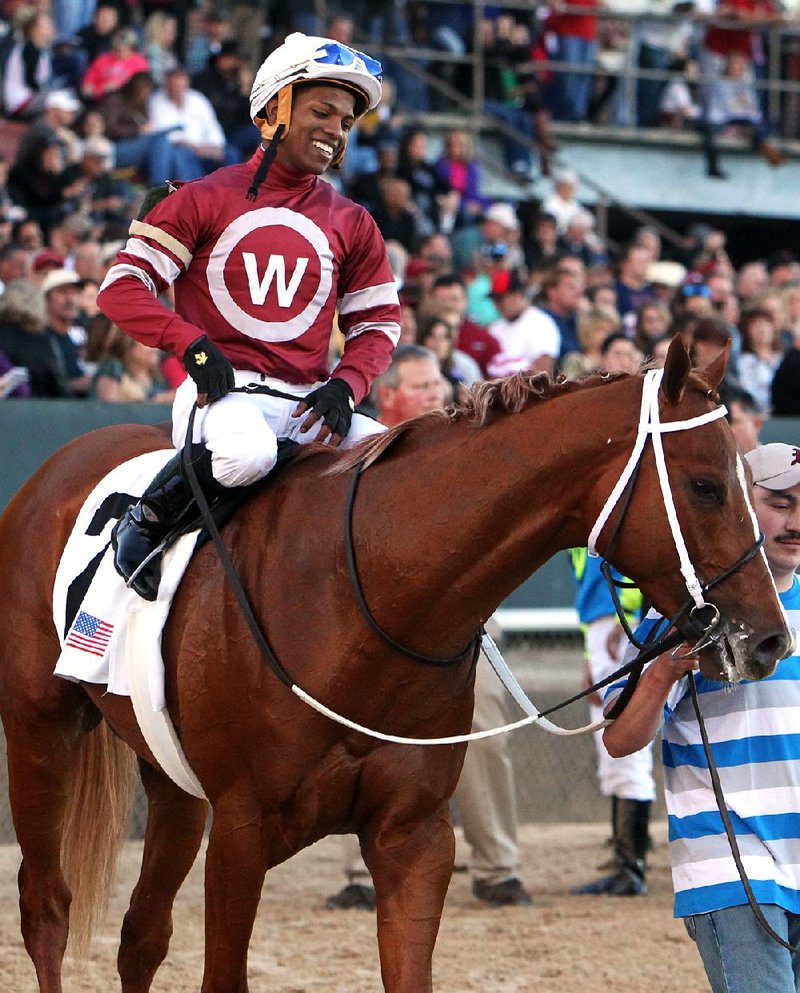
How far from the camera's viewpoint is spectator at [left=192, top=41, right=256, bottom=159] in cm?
1245

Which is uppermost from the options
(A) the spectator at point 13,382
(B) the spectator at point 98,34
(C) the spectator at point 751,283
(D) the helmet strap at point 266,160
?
(B) the spectator at point 98,34

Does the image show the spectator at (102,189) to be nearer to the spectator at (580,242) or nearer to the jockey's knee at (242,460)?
the spectator at (580,242)

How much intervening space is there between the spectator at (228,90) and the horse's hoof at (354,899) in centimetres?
708

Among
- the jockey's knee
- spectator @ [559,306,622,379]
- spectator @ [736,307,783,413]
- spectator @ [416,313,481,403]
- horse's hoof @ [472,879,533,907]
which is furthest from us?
spectator @ [736,307,783,413]

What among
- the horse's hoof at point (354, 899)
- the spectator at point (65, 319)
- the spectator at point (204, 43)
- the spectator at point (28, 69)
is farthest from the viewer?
the spectator at point (204, 43)

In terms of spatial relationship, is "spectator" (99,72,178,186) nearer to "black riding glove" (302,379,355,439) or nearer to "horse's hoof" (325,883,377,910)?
"horse's hoof" (325,883,377,910)

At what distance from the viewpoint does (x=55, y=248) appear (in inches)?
394

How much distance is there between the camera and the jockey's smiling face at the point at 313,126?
13.1 ft

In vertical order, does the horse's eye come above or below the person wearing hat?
above

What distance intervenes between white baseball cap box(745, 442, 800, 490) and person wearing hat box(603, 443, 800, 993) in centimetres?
5

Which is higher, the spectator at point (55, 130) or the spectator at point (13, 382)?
the spectator at point (55, 130)

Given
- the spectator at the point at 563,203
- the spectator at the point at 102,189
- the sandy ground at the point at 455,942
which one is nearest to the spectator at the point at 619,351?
the sandy ground at the point at 455,942

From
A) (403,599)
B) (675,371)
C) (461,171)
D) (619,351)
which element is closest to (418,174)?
(461,171)

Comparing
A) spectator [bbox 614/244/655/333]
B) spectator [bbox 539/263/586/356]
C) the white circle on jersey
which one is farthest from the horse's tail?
spectator [bbox 614/244/655/333]
